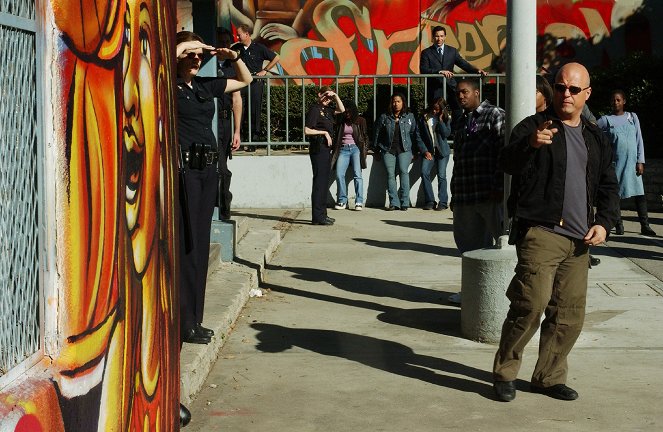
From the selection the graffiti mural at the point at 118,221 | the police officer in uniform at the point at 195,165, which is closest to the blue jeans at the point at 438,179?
the police officer in uniform at the point at 195,165

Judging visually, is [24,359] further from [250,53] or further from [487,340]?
[250,53]

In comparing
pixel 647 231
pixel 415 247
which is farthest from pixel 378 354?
pixel 647 231

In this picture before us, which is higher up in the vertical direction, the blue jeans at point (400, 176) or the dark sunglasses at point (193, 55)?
the dark sunglasses at point (193, 55)

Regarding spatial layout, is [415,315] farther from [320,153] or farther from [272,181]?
[272,181]

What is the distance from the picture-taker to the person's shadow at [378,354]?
6.96 m

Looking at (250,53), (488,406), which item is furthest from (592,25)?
(488,406)

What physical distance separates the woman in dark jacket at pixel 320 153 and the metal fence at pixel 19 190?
37.1 ft

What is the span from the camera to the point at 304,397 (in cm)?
657

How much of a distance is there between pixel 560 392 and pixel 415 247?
625 centimetres

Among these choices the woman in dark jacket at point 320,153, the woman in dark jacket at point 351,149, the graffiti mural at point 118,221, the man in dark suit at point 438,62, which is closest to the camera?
the graffiti mural at point 118,221

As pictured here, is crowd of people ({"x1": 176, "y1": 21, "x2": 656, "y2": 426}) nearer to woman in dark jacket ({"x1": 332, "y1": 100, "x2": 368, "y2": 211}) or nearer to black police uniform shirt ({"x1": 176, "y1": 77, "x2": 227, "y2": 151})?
black police uniform shirt ({"x1": 176, "y1": 77, "x2": 227, "y2": 151})

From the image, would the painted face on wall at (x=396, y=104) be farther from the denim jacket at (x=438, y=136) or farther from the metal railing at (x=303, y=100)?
the metal railing at (x=303, y=100)

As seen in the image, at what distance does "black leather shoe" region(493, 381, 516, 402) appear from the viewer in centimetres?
649

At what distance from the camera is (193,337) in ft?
22.9
